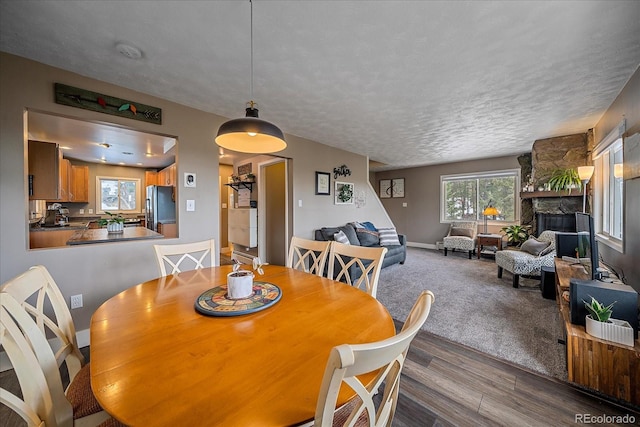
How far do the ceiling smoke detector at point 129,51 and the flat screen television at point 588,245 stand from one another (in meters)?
3.77

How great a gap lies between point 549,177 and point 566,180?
0.32 m

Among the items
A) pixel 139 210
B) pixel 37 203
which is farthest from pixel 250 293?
pixel 139 210

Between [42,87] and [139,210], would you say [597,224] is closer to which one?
[42,87]

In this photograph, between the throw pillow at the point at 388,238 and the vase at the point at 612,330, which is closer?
the vase at the point at 612,330

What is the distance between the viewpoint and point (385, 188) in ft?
26.3

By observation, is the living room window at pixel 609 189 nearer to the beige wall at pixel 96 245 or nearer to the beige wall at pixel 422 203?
the beige wall at pixel 422 203

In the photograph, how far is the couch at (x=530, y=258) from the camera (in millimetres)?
3473

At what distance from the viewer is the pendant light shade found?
4.58 ft

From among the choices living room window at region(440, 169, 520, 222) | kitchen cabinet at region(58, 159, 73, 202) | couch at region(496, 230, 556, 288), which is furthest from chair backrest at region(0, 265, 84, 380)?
living room window at region(440, 169, 520, 222)

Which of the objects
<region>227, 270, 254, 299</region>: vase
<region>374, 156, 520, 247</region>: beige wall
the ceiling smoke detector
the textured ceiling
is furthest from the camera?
<region>374, 156, 520, 247</region>: beige wall

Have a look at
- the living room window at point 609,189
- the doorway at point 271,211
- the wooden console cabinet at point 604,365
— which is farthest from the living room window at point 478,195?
the wooden console cabinet at point 604,365

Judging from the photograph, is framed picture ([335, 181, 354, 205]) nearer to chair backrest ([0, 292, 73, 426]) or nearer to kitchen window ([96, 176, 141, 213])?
chair backrest ([0, 292, 73, 426])

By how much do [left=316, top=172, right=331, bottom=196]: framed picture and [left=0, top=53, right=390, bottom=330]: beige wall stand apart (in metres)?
1.92

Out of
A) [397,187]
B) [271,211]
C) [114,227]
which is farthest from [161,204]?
[397,187]
